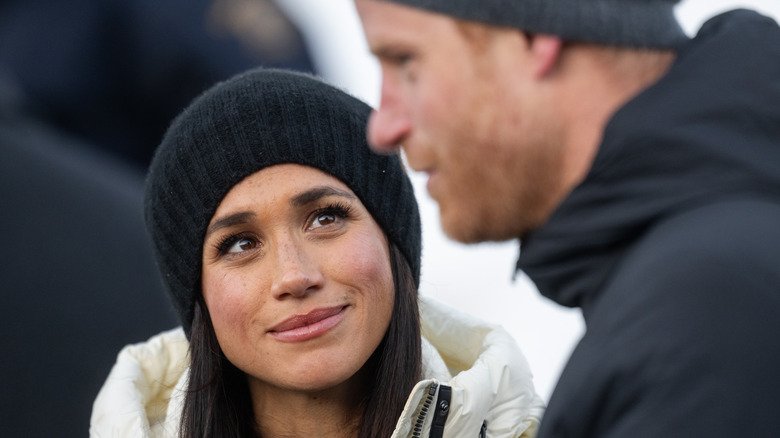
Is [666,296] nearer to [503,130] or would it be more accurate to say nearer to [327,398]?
[503,130]

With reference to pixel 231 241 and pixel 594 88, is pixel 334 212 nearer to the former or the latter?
pixel 231 241

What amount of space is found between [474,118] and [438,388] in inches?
42.4

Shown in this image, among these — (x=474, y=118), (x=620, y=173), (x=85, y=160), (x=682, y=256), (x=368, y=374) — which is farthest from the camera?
(x=85, y=160)

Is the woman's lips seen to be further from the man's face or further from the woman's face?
the man's face

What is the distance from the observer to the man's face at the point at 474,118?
5.58ft

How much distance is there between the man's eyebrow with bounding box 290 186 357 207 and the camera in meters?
2.84

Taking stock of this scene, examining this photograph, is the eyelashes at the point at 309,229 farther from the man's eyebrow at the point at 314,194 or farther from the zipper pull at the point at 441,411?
the zipper pull at the point at 441,411

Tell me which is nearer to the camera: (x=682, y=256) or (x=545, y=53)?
(x=682, y=256)

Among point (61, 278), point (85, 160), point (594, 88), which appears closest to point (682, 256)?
point (594, 88)

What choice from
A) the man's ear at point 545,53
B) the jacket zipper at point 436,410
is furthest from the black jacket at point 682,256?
the jacket zipper at point 436,410

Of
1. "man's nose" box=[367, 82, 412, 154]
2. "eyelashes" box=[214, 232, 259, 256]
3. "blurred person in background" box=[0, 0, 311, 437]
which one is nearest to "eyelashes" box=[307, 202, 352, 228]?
"eyelashes" box=[214, 232, 259, 256]

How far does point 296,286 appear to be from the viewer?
276 cm

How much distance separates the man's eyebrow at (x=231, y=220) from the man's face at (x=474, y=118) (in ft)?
3.44

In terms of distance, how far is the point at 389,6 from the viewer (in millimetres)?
1814
